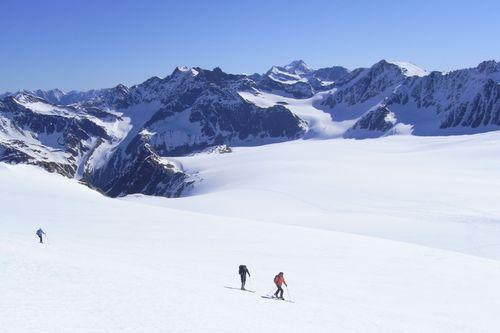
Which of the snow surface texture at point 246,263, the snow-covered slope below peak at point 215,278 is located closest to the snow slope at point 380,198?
the snow surface texture at point 246,263

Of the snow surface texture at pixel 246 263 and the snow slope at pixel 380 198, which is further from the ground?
the snow slope at pixel 380 198

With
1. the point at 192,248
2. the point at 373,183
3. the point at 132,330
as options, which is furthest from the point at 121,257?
the point at 373,183

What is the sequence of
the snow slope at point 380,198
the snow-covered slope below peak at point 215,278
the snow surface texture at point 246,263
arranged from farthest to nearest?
the snow slope at point 380,198
the snow surface texture at point 246,263
the snow-covered slope below peak at point 215,278

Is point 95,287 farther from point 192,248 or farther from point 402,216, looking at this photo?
point 402,216

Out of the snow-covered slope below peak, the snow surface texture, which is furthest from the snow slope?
the snow-covered slope below peak

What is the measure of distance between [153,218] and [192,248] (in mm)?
13875

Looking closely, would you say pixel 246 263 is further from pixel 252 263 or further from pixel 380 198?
pixel 380 198

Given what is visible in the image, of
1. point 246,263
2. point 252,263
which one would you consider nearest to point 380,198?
point 252,263

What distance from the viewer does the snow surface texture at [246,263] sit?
19703mm

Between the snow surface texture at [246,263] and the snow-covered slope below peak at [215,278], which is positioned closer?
the snow-covered slope below peak at [215,278]

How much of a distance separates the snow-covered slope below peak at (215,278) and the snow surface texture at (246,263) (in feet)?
0.31

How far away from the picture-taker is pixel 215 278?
27469 mm

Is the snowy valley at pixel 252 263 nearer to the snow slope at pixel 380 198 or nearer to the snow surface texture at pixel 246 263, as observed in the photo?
the snow surface texture at pixel 246 263

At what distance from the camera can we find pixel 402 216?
61.7m
